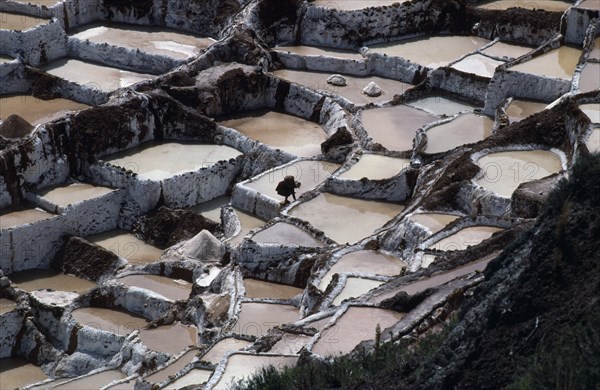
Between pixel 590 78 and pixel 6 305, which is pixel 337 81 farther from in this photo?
pixel 6 305

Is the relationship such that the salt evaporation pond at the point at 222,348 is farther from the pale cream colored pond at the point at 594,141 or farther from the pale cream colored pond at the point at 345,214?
the pale cream colored pond at the point at 594,141

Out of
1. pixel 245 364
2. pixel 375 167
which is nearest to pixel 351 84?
pixel 375 167

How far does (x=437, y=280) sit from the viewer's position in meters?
28.8

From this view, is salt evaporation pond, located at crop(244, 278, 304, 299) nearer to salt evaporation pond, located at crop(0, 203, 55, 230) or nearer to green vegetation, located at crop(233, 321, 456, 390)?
salt evaporation pond, located at crop(0, 203, 55, 230)

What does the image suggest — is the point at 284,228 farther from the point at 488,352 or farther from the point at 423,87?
the point at 488,352

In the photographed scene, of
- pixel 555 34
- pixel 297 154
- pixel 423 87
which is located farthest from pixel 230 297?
pixel 555 34

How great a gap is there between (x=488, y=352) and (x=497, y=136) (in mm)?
22349

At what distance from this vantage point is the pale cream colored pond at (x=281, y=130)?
4738 centimetres

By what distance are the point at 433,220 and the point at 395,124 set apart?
9.68 metres

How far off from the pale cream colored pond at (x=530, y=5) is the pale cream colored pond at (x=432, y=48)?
1673 millimetres

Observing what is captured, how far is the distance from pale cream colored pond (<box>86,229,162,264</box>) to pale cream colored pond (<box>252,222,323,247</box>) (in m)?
4.94

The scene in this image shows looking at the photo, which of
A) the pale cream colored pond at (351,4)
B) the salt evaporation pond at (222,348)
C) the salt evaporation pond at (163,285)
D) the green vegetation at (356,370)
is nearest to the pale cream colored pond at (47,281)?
the salt evaporation pond at (163,285)

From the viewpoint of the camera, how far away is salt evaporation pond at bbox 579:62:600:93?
40.4 m

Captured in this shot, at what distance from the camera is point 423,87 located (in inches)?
1906
